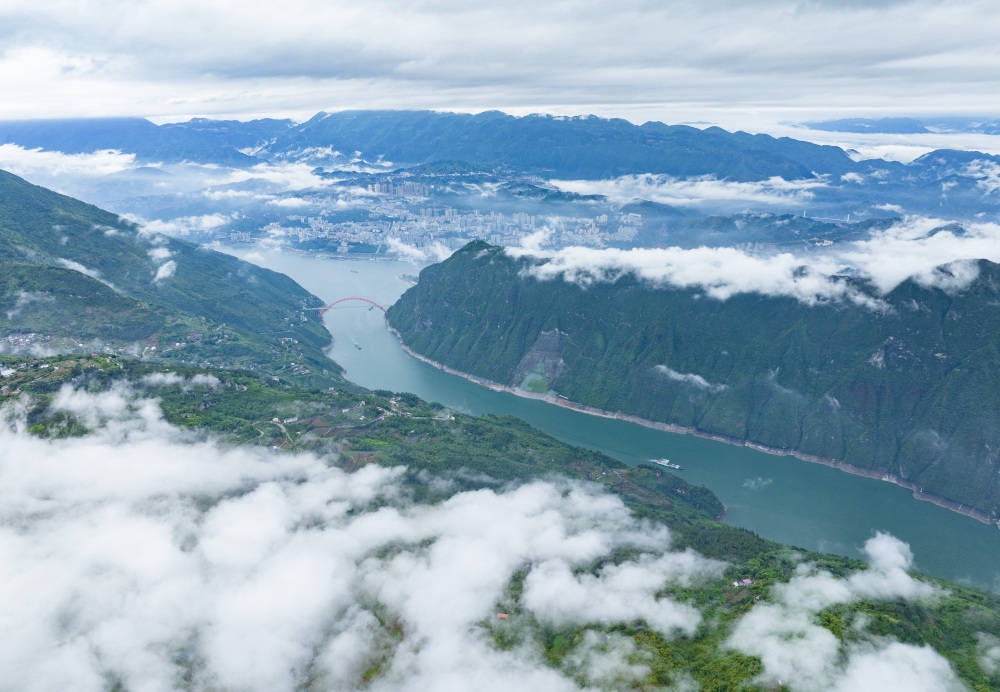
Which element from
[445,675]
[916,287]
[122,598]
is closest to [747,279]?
[916,287]

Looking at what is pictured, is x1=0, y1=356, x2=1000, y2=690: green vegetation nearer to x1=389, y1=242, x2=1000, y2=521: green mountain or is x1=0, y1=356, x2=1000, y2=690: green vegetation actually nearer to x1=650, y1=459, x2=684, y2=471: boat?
x1=650, y1=459, x2=684, y2=471: boat

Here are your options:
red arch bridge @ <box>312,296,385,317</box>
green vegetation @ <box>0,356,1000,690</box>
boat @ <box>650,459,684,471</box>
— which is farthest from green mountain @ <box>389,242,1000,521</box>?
green vegetation @ <box>0,356,1000,690</box>

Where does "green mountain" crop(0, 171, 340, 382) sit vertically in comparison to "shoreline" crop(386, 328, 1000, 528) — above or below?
above

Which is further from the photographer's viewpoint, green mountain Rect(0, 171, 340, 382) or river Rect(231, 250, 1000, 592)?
green mountain Rect(0, 171, 340, 382)

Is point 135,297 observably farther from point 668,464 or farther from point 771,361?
point 771,361

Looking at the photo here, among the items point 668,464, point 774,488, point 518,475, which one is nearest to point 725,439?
point 668,464

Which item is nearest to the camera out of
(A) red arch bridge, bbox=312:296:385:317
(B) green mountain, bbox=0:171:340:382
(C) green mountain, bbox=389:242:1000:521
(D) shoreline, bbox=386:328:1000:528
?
(D) shoreline, bbox=386:328:1000:528

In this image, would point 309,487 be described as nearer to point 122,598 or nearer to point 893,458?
point 122,598
